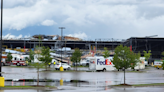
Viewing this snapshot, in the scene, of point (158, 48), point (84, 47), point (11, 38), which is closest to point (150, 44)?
point (158, 48)

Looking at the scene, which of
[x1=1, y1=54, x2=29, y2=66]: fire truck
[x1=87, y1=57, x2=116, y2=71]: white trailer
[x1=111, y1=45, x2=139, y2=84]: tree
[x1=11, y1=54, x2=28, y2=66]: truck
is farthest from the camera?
[x1=1, y1=54, x2=29, y2=66]: fire truck

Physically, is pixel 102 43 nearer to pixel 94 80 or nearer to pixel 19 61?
pixel 19 61

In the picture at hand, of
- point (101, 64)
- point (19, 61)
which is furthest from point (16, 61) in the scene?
point (101, 64)

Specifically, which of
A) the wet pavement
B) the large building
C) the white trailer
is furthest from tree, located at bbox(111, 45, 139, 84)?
the large building

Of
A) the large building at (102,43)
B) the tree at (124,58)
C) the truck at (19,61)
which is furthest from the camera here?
the large building at (102,43)

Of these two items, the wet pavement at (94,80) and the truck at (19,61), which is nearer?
the wet pavement at (94,80)

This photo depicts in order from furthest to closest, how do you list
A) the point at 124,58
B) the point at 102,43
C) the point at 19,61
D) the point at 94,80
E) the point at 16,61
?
1. the point at 102,43
2. the point at 16,61
3. the point at 19,61
4. the point at 94,80
5. the point at 124,58

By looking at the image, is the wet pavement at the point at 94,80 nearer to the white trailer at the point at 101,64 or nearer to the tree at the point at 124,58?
the tree at the point at 124,58

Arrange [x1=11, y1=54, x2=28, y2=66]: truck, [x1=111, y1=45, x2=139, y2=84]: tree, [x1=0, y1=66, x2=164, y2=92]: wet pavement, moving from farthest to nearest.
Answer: [x1=11, y1=54, x2=28, y2=66]: truck → [x1=111, y1=45, x2=139, y2=84]: tree → [x1=0, y1=66, x2=164, y2=92]: wet pavement

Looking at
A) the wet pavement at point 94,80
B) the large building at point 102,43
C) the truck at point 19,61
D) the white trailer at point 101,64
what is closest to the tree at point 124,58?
the wet pavement at point 94,80

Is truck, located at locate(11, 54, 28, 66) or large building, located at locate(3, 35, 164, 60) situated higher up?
large building, located at locate(3, 35, 164, 60)

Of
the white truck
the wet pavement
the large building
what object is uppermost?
the large building

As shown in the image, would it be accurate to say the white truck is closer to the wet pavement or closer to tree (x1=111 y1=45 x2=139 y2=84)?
the wet pavement

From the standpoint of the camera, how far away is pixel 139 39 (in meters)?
114
